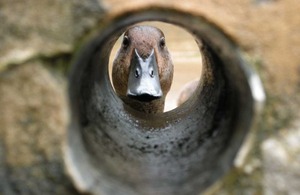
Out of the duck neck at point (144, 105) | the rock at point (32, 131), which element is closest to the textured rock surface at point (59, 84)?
the rock at point (32, 131)

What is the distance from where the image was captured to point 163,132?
263cm

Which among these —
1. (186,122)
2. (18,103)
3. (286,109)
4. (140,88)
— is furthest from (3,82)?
(140,88)

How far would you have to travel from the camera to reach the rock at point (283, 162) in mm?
1737

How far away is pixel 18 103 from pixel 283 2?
0.83 m

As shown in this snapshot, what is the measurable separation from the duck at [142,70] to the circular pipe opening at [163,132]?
1169mm

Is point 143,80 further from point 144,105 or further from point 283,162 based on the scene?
point 283,162

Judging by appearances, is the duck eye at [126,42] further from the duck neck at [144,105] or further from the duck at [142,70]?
the duck neck at [144,105]

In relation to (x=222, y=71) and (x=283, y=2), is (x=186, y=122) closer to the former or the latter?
(x=222, y=71)

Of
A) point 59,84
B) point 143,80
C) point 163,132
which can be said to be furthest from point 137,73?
point 59,84

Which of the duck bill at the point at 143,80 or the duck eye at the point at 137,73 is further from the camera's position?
the duck eye at the point at 137,73

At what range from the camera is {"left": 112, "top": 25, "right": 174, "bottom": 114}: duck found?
12.6 ft

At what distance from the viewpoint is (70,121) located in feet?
5.61

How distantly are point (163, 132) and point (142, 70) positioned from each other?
1.55 metres

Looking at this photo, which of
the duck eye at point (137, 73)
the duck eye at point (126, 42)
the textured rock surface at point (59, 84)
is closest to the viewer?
the textured rock surface at point (59, 84)
